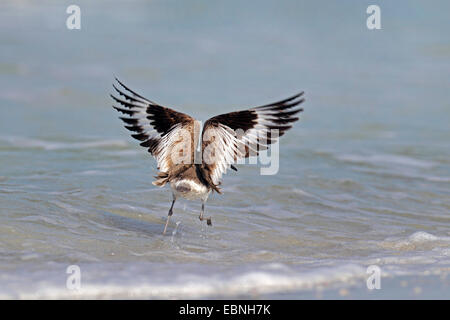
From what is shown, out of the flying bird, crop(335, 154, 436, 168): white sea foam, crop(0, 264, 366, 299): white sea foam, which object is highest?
the flying bird

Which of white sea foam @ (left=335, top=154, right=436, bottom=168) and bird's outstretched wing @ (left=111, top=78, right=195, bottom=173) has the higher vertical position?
bird's outstretched wing @ (left=111, top=78, right=195, bottom=173)

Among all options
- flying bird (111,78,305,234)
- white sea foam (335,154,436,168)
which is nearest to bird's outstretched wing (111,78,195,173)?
flying bird (111,78,305,234)

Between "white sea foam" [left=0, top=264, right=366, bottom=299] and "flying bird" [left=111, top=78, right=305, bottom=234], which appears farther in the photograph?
"flying bird" [left=111, top=78, right=305, bottom=234]

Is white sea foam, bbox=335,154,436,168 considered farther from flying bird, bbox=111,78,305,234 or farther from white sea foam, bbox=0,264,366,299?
white sea foam, bbox=0,264,366,299

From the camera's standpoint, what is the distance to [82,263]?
639 cm

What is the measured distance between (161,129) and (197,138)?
0.42 meters

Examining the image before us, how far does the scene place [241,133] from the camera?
7.59m

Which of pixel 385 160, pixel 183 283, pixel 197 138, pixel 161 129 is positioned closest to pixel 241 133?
pixel 197 138

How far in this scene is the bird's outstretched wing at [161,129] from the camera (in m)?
7.66

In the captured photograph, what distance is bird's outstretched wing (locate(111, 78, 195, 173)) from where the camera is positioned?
302 inches

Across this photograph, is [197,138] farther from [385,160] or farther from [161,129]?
[385,160]

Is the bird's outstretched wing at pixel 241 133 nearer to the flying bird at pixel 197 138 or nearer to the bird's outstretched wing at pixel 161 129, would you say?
the flying bird at pixel 197 138

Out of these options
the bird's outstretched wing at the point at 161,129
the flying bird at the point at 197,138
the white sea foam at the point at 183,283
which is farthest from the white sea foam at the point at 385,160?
the white sea foam at the point at 183,283
